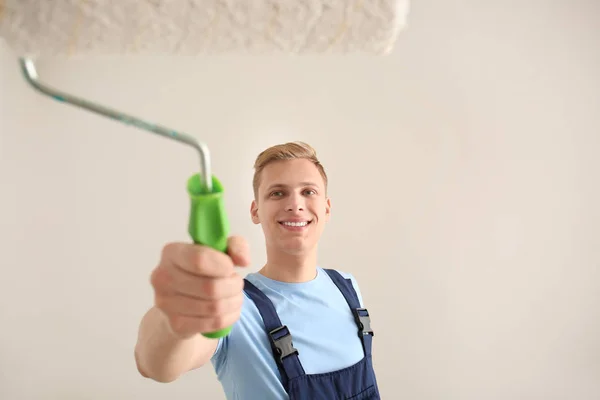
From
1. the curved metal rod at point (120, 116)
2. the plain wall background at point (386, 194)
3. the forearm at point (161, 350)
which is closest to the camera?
the curved metal rod at point (120, 116)

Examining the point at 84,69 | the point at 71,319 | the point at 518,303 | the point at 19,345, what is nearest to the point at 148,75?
the point at 84,69

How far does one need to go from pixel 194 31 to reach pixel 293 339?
0.67 metres

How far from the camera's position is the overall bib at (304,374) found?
33.3 inches

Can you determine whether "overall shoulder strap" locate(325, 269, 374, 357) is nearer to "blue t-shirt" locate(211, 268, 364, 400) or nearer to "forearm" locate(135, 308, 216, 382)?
"blue t-shirt" locate(211, 268, 364, 400)

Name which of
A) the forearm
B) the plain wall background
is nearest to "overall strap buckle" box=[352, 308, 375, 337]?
Answer: the forearm

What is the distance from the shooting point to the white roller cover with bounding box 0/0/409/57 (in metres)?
0.36

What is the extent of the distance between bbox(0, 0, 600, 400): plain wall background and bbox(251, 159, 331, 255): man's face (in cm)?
60

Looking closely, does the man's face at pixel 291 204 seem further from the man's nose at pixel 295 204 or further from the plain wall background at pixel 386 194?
the plain wall background at pixel 386 194

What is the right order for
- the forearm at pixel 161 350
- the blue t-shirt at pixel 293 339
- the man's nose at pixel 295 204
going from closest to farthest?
the forearm at pixel 161 350
the blue t-shirt at pixel 293 339
the man's nose at pixel 295 204

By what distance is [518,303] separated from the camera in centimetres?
176

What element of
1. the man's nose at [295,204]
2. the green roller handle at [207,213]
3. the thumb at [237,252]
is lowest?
the thumb at [237,252]

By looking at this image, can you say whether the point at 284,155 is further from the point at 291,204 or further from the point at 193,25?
the point at 193,25

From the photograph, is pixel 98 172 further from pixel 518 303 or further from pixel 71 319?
pixel 518 303

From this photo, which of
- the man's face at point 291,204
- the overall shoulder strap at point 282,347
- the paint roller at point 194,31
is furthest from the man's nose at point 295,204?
the paint roller at point 194,31
